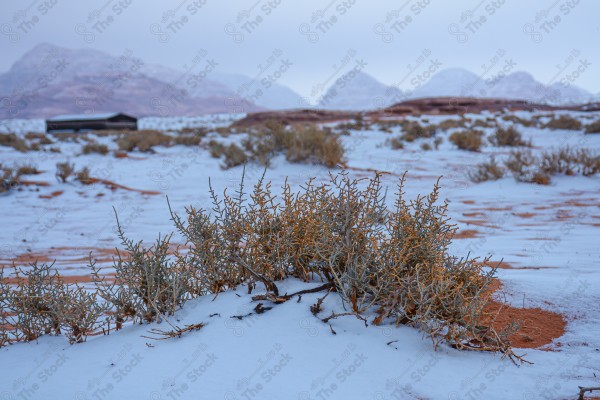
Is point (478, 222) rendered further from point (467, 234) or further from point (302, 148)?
point (302, 148)

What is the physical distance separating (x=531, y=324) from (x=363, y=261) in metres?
1.16

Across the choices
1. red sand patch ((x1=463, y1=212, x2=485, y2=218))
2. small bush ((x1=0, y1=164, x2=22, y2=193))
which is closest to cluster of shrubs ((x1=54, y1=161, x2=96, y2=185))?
small bush ((x1=0, y1=164, x2=22, y2=193))

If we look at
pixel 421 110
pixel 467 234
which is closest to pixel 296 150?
pixel 467 234

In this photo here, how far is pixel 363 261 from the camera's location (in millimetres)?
2541

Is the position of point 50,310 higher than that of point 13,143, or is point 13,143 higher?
point 50,310

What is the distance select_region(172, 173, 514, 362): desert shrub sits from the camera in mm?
2453

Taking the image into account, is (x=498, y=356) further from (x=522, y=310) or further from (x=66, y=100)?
(x=66, y=100)

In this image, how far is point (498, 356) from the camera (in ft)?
7.95

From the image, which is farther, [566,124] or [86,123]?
[86,123]

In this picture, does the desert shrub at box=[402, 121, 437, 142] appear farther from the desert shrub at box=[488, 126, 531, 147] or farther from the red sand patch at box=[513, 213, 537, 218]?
the red sand patch at box=[513, 213, 537, 218]

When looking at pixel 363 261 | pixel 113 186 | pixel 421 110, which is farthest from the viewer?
pixel 421 110

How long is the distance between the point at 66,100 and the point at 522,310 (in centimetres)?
12151

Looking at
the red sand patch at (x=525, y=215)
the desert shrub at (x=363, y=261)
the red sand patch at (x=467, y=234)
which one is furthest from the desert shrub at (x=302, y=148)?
the desert shrub at (x=363, y=261)

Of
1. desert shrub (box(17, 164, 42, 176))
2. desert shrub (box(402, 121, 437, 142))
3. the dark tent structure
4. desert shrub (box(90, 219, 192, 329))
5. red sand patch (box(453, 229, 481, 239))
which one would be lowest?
the dark tent structure
